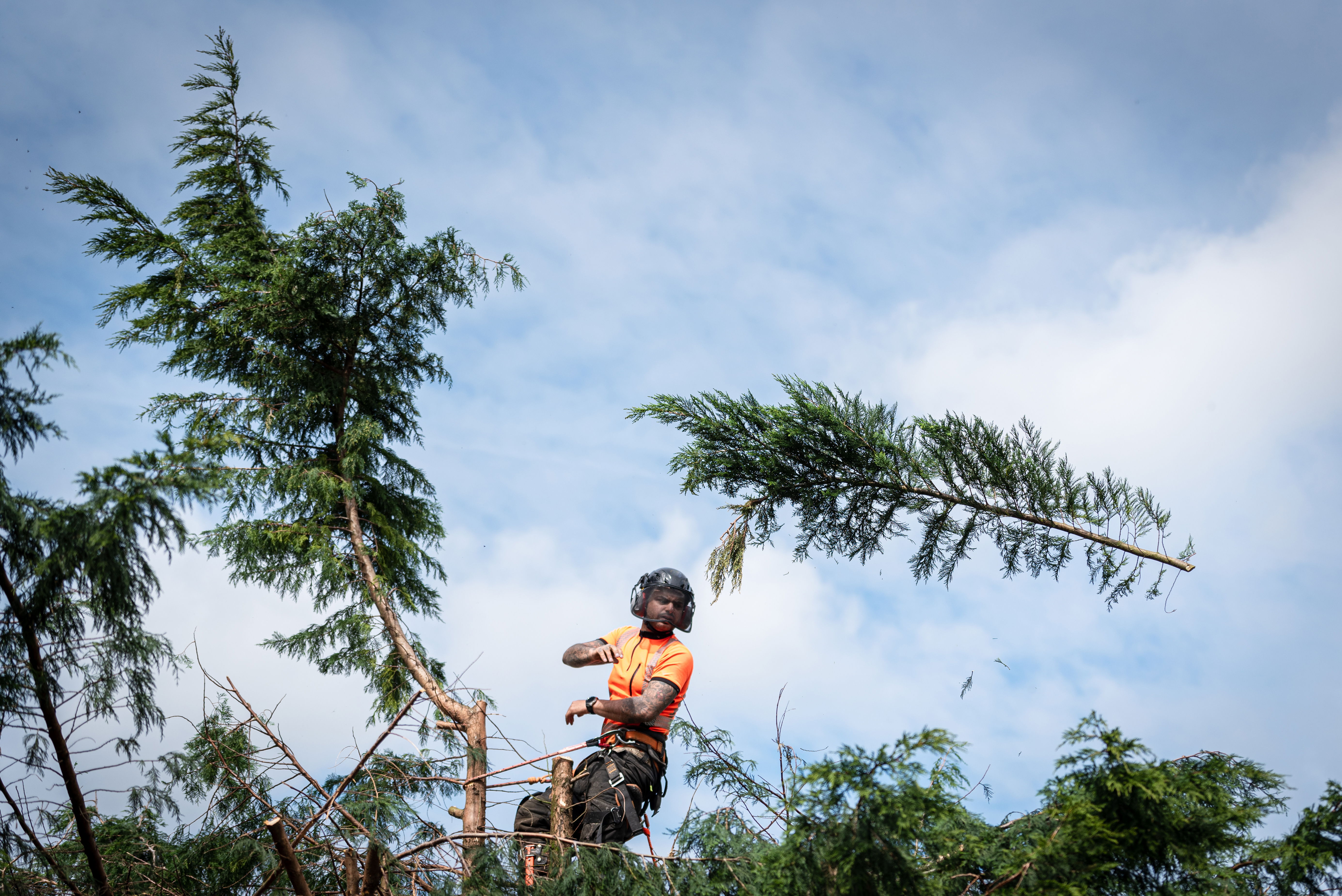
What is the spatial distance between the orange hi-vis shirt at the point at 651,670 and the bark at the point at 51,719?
8.19ft

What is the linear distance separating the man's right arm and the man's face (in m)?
0.28

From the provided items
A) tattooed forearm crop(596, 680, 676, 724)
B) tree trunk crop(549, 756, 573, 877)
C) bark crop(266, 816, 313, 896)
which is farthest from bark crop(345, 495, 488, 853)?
tattooed forearm crop(596, 680, 676, 724)

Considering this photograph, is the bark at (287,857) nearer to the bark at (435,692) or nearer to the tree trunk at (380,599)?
the bark at (435,692)

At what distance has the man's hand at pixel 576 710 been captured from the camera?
16.7ft

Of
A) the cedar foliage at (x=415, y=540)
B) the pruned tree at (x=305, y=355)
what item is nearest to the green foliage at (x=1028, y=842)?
the cedar foliage at (x=415, y=540)

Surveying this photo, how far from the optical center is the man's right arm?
5512 mm

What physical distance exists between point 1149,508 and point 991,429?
3.80ft

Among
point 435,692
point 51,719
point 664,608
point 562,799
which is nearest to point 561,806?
point 562,799

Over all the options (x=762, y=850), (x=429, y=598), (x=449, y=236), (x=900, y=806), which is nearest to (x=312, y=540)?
(x=429, y=598)

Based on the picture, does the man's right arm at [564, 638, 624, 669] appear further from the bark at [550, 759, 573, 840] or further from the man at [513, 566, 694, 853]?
the bark at [550, 759, 573, 840]

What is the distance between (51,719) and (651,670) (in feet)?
9.63

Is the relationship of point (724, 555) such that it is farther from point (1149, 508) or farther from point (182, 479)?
point (182, 479)

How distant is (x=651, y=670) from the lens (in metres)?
5.30

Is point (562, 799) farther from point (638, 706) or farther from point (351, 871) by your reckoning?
point (351, 871)
